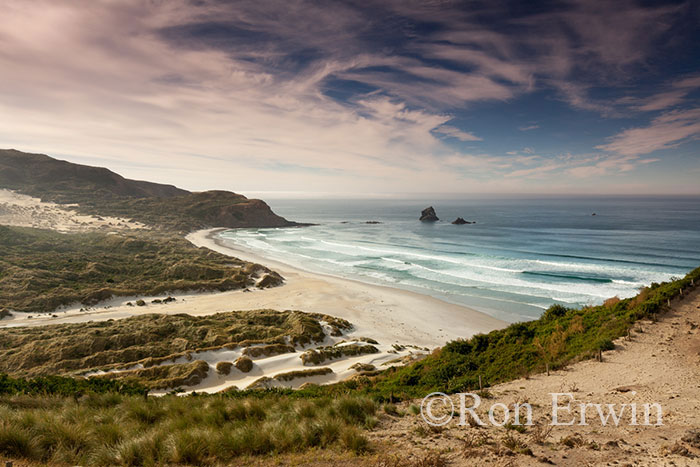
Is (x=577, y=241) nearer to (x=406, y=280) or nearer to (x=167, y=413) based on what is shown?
(x=406, y=280)

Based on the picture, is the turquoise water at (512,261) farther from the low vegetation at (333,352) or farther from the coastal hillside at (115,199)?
the coastal hillside at (115,199)

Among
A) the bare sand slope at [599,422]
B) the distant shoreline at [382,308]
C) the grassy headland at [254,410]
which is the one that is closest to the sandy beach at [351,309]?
the distant shoreline at [382,308]

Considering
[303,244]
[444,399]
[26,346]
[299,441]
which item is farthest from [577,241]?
[26,346]

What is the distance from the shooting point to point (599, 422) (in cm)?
673

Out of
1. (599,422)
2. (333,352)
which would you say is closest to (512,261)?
(333,352)

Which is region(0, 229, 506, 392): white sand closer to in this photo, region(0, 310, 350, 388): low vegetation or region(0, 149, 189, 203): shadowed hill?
region(0, 310, 350, 388): low vegetation

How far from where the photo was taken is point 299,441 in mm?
6254

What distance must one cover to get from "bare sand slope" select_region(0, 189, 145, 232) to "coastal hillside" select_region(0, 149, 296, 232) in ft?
15.6

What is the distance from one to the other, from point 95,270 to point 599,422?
48.6m

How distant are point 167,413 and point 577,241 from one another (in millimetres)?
80509

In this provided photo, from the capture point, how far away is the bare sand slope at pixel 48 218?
77.7 meters

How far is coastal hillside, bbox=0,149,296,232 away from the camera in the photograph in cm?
10332

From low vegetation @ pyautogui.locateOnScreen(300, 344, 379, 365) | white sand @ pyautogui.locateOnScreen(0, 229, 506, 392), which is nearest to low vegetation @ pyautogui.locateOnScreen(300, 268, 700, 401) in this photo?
low vegetation @ pyautogui.locateOnScreen(300, 344, 379, 365)

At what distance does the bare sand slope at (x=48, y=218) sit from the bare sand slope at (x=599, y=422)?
305 ft
